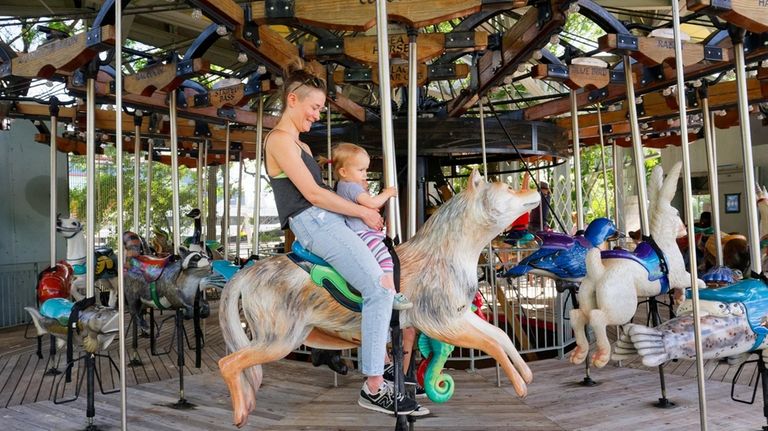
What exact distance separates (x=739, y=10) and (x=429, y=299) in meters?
1.76

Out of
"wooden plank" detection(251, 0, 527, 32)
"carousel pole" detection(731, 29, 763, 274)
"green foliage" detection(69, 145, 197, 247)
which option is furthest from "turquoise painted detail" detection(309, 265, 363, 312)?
"green foliage" detection(69, 145, 197, 247)

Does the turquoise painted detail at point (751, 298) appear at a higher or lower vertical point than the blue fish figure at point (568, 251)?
lower

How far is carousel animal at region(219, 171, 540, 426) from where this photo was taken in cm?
208

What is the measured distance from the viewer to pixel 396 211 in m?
2.37

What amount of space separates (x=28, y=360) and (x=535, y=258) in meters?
4.49

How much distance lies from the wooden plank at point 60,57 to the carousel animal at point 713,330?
263 cm

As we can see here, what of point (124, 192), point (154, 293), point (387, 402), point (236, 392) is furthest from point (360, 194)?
point (124, 192)

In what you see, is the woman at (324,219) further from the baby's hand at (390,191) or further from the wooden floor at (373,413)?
the wooden floor at (373,413)

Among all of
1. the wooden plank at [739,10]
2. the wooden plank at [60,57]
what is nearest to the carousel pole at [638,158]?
the wooden plank at [739,10]

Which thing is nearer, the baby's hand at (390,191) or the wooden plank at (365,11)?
the baby's hand at (390,191)

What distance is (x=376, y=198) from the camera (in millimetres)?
2025

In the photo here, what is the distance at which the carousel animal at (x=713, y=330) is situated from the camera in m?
2.30

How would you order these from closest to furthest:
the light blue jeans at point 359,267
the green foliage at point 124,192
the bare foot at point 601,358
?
the light blue jeans at point 359,267, the bare foot at point 601,358, the green foliage at point 124,192

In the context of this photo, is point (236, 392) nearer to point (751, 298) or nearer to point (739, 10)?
point (751, 298)
